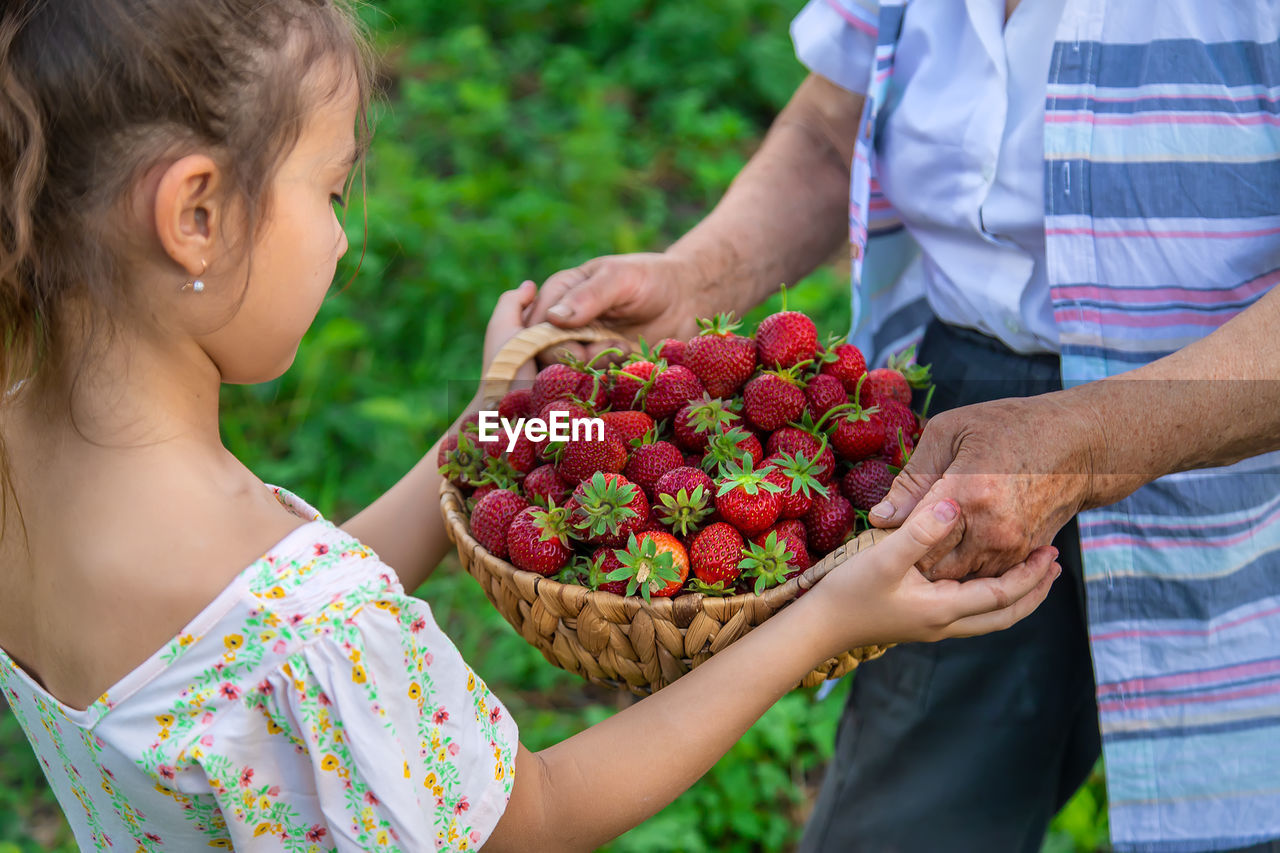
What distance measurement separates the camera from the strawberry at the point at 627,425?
1482 mm

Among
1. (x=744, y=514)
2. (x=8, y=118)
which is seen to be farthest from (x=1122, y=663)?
(x=8, y=118)

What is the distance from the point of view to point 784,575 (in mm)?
1320

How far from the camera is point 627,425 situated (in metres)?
1.48

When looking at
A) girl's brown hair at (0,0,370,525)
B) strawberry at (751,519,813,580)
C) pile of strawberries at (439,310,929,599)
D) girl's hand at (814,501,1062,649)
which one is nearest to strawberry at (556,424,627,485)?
pile of strawberries at (439,310,929,599)

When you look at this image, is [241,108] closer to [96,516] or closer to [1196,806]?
[96,516]

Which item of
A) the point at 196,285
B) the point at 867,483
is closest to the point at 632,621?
the point at 867,483

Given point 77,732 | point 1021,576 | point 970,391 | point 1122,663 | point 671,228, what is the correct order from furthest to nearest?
1. point 671,228
2. point 970,391
3. point 1122,663
4. point 1021,576
5. point 77,732

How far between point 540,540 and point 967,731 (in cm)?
81

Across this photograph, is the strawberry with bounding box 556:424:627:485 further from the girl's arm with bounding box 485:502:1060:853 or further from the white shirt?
the white shirt

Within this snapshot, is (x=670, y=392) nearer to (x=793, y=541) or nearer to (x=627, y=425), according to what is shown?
(x=627, y=425)

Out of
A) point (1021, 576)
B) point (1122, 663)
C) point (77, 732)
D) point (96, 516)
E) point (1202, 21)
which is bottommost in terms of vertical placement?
point (1122, 663)

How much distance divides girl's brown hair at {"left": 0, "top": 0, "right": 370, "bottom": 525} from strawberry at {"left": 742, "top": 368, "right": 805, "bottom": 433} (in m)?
0.69

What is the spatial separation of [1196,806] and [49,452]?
1475 millimetres

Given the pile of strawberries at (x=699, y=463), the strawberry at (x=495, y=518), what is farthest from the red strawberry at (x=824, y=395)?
the strawberry at (x=495, y=518)
